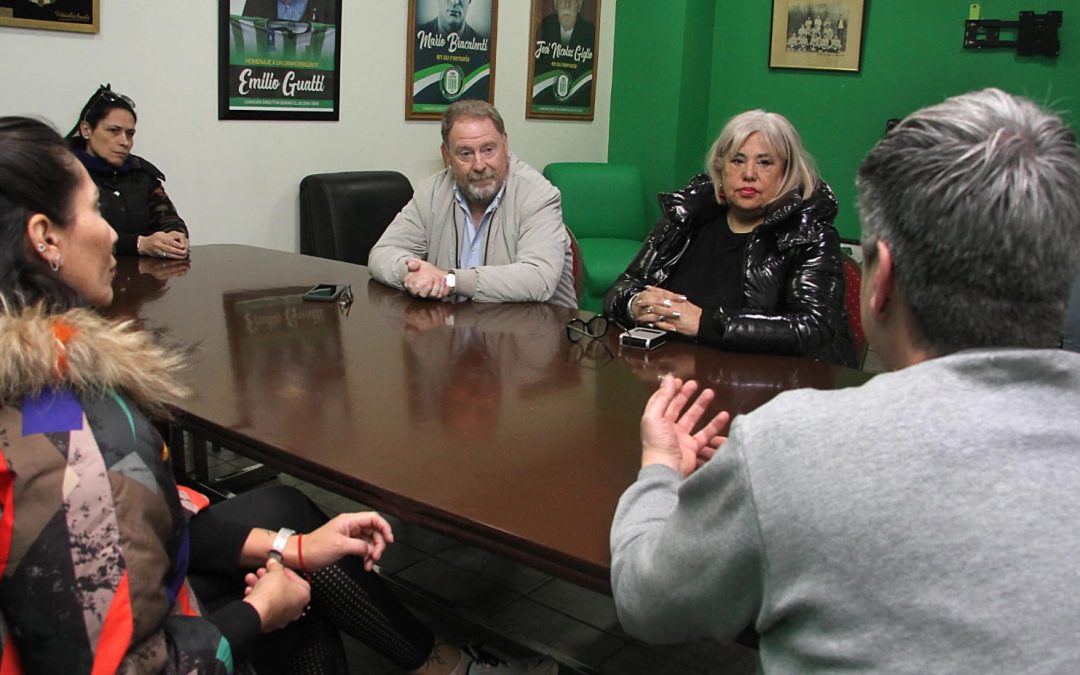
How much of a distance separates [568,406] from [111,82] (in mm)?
2835

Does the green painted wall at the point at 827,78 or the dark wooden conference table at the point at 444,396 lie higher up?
the green painted wall at the point at 827,78

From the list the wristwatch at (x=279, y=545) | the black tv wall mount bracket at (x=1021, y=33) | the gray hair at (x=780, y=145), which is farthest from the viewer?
the black tv wall mount bracket at (x=1021, y=33)

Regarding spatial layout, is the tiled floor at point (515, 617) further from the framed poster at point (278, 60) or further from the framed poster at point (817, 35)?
the framed poster at point (817, 35)

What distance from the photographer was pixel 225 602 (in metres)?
1.61

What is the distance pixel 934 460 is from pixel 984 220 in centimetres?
23

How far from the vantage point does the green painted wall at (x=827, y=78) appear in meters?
4.91

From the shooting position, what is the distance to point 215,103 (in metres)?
4.14

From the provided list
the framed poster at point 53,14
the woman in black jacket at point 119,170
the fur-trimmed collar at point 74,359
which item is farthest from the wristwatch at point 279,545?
the framed poster at point 53,14

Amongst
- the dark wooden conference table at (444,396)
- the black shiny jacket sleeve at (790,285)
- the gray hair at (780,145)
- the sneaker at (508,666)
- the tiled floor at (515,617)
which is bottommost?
the tiled floor at (515,617)

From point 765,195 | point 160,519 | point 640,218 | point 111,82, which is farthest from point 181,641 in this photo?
point 640,218

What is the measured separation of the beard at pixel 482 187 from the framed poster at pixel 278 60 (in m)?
1.67

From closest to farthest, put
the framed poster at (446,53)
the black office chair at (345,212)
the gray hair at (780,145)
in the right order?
the gray hair at (780,145), the black office chair at (345,212), the framed poster at (446,53)

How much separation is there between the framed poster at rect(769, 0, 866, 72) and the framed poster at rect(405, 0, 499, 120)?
1.65 metres

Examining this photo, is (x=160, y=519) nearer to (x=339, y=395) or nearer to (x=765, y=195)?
(x=339, y=395)
